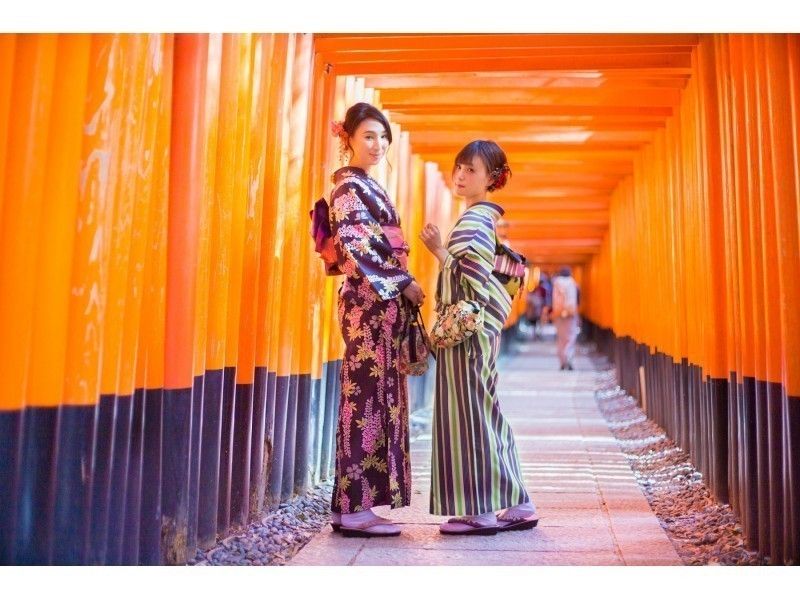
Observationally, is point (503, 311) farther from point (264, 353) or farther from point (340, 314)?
point (264, 353)

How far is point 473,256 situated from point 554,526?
1.31 m

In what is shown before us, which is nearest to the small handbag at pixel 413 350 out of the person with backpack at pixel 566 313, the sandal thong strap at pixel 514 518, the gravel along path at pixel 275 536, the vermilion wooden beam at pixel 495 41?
the sandal thong strap at pixel 514 518

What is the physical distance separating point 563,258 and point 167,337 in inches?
946

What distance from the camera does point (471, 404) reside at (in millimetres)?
3496

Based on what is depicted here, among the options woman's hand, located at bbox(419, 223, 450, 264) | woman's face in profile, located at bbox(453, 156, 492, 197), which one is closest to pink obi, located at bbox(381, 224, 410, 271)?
woman's hand, located at bbox(419, 223, 450, 264)

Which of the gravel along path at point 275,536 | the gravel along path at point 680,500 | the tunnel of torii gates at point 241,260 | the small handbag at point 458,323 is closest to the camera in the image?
the tunnel of torii gates at point 241,260

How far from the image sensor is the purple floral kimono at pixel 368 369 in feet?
11.3

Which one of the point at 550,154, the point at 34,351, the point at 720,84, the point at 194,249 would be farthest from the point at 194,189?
the point at 550,154

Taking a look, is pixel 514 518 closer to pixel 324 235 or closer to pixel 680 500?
pixel 680 500

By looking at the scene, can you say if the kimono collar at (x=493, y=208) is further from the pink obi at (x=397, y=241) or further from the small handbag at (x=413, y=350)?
the small handbag at (x=413, y=350)

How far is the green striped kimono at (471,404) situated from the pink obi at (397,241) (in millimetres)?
195

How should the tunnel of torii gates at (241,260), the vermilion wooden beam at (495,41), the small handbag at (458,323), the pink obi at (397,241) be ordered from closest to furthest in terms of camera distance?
the tunnel of torii gates at (241,260) < the small handbag at (458,323) < the pink obi at (397,241) < the vermilion wooden beam at (495,41)

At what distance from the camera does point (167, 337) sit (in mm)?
2799

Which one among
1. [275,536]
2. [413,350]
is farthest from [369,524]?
[413,350]
